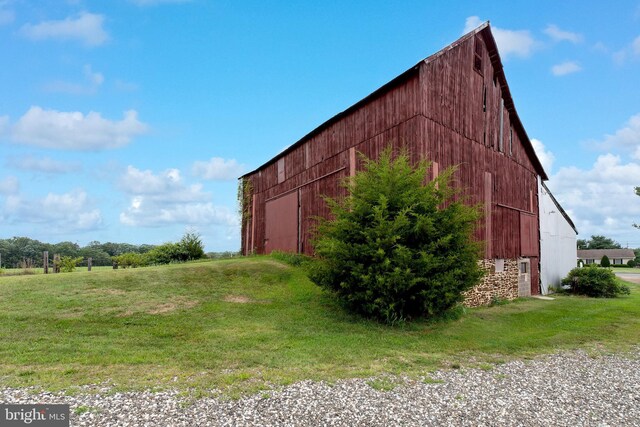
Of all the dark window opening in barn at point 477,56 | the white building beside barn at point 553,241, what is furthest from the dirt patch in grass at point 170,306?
the white building beside barn at point 553,241

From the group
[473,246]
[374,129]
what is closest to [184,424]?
[473,246]

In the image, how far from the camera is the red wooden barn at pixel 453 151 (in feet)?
48.3

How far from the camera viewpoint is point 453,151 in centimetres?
1561

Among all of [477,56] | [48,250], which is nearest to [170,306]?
[477,56]

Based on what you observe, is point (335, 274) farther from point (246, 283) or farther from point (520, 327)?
point (520, 327)

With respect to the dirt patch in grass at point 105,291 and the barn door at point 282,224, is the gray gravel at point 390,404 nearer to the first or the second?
the dirt patch in grass at point 105,291

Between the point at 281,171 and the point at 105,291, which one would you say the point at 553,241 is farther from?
the point at 105,291

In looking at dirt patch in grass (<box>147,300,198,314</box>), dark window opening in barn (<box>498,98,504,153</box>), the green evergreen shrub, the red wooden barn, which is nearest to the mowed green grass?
dirt patch in grass (<box>147,300,198,314</box>)

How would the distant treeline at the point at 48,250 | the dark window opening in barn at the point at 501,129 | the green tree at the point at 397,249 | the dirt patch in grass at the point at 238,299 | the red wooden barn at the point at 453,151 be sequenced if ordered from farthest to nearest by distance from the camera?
the distant treeline at the point at 48,250 → the dark window opening in barn at the point at 501,129 → the red wooden barn at the point at 453,151 → the dirt patch in grass at the point at 238,299 → the green tree at the point at 397,249

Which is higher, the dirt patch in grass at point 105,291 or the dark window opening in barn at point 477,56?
the dark window opening in barn at point 477,56

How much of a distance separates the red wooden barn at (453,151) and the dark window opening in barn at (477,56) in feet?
0.29

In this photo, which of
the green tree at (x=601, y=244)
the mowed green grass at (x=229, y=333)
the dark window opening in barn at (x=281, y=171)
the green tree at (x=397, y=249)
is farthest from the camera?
the green tree at (x=601, y=244)

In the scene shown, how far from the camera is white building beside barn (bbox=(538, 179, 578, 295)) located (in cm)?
2334

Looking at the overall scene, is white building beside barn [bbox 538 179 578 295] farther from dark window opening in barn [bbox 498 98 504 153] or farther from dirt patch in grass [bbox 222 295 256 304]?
dirt patch in grass [bbox 222 295 256 304]
